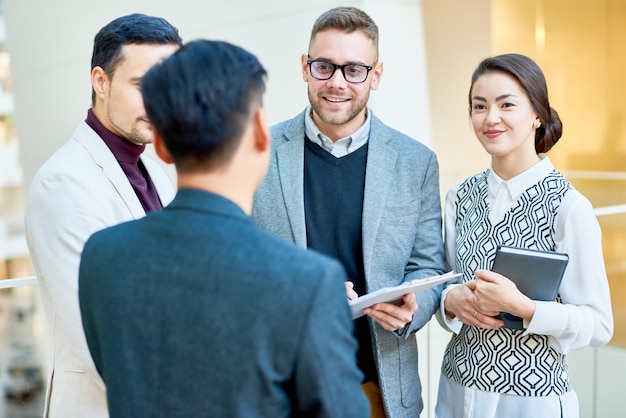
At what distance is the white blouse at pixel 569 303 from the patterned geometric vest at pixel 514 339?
0.02 metres

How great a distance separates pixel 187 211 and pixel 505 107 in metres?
1.24

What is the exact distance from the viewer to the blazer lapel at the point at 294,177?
7.23ft

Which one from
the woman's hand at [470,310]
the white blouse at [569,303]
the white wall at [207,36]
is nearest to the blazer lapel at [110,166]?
the woman's hand at [470,310]

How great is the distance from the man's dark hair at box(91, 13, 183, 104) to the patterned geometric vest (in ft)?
3.49

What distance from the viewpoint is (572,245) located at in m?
1.97

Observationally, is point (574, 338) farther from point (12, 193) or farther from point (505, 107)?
point (12, 193)

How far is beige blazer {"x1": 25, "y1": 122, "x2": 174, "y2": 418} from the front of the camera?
170cm

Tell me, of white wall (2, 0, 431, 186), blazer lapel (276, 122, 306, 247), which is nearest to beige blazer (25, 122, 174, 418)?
blazer lapel (276, 122, 306, 247)

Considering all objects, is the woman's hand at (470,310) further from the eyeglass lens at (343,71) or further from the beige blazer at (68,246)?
Result: the beige blazer at (68,246)

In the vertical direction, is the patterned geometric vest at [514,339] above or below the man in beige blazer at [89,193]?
below

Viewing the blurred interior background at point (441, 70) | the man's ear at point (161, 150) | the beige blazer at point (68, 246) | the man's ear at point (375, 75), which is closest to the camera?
the man's ear at point (161, 150)

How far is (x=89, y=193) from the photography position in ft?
5.80

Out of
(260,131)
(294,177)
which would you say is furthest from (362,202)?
(260,131)

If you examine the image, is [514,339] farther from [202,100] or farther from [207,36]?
[207,36]
